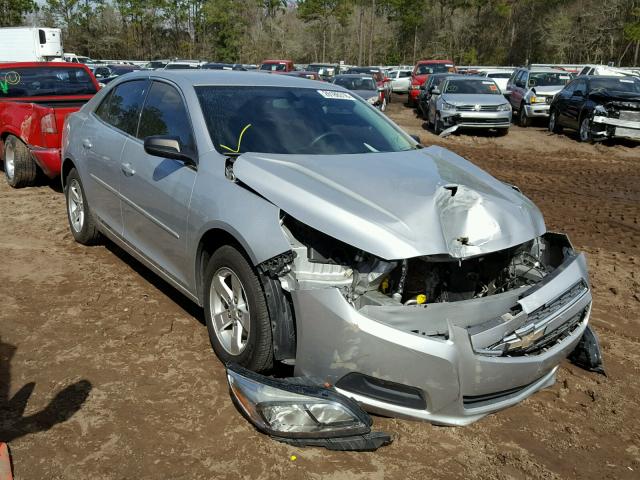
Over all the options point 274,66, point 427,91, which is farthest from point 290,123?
point 274,66

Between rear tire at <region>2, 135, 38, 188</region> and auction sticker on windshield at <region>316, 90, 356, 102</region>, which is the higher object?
auction sticker on windshield at <region>316, 90, 356, 102</region>

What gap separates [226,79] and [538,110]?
1677 centimetres

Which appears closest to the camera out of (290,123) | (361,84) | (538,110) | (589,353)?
(589,353)

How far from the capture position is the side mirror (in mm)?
3820

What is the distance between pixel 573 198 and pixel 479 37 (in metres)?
55.9

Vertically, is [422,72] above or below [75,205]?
above

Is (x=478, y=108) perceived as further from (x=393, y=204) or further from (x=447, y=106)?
(x=393, y=204)

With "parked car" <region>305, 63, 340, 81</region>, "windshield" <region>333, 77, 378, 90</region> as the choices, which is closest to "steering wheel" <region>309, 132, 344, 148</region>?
"windshield" <region>333, 77, 378, 90</region>

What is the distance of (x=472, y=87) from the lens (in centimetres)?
1745

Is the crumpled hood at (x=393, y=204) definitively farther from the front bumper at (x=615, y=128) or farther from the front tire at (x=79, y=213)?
the front bumper at (x=615, y=128)

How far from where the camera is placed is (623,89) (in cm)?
1528

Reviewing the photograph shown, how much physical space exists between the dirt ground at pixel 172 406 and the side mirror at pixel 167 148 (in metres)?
1.19

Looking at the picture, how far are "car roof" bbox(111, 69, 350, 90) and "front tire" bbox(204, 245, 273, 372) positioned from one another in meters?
1.44

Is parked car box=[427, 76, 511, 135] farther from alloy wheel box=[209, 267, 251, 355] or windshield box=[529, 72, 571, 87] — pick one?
alloy wheel box=[209, 267, 251, 355]
